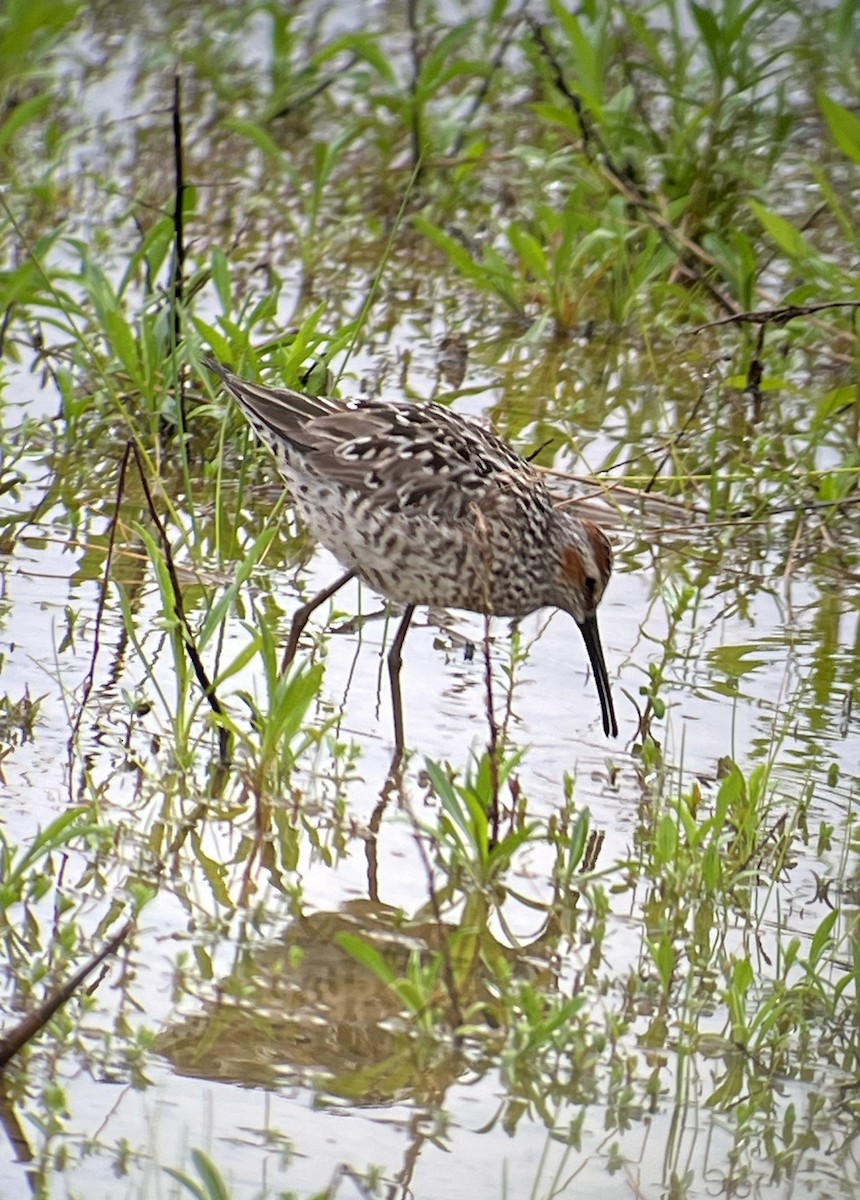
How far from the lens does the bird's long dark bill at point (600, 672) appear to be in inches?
227

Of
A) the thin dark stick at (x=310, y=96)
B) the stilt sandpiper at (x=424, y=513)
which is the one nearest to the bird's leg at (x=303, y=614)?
the stilt sandpiper at (x=424, y=513)

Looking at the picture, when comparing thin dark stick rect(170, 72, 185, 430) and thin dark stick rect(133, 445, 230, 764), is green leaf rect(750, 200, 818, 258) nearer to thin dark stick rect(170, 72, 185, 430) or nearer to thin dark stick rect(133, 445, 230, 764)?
thin dark stick rect(170, 72, 185, 430)

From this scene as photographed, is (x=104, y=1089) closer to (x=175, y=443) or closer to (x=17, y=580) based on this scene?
(x=17, y=580)

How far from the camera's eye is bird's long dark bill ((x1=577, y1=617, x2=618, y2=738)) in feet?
18.9

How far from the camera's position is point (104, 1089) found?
3951mm

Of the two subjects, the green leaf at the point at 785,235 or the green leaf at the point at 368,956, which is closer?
the green leaf at the point at 368,956

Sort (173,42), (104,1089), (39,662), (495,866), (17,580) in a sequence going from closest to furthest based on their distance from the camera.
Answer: (104,1089) → (495,866) → (39,662) → (17,580) → (173,42)

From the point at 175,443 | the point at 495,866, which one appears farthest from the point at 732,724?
the point at 175,443

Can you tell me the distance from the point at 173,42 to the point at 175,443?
3953mm

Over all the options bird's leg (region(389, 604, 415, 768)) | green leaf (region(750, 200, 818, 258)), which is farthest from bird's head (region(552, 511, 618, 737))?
green leaf (region(750, 200, 818, 258))

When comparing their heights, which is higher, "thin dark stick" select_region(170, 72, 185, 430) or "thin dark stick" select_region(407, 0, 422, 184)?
"thin dark stick" select_region(407, 0, 422, 184)

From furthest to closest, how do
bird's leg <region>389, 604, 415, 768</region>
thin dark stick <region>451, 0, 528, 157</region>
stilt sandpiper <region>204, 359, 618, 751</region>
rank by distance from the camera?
1. thin dark stick <region>451, 0, 528, 157</region>
2. stilt sandpiper <region>204, 359, 618, 751</region>
3. bird's leg <region>389, 604, 415, 768</region>

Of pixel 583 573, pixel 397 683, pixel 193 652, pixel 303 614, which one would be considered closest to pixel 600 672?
pixel 583 573

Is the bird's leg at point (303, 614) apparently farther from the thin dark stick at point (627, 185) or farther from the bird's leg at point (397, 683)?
the thin dark stick at point (627, 185)
